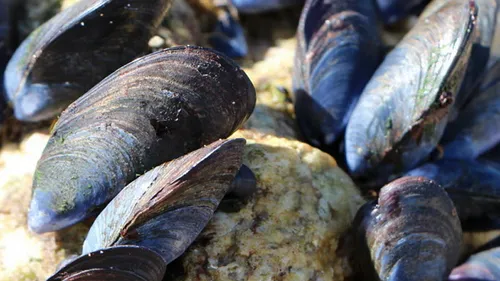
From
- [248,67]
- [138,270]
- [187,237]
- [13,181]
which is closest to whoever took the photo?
[138,270]

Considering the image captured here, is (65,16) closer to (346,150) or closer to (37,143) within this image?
(37,143)

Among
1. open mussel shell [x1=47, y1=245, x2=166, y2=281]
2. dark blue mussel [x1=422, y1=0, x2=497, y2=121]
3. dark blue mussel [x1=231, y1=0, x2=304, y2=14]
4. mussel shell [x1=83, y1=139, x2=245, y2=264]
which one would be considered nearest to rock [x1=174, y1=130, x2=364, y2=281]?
mussel shell [x1=83, y1=139, x2=245, y2=264]

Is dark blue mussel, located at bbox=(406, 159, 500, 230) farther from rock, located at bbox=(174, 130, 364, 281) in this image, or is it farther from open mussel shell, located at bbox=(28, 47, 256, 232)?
open mussel shell, located at bbox=(28, 47, 256, 232)

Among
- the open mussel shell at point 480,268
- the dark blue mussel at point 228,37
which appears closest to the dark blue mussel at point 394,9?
the dark blue mussel at point 228,37

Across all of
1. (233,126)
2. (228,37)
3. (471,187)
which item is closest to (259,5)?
(228,37)

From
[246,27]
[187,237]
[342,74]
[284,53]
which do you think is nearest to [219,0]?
[246,27]

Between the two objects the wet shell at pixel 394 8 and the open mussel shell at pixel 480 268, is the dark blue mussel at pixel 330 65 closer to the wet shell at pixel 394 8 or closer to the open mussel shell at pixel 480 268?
the wet shell at pixel 394 8
